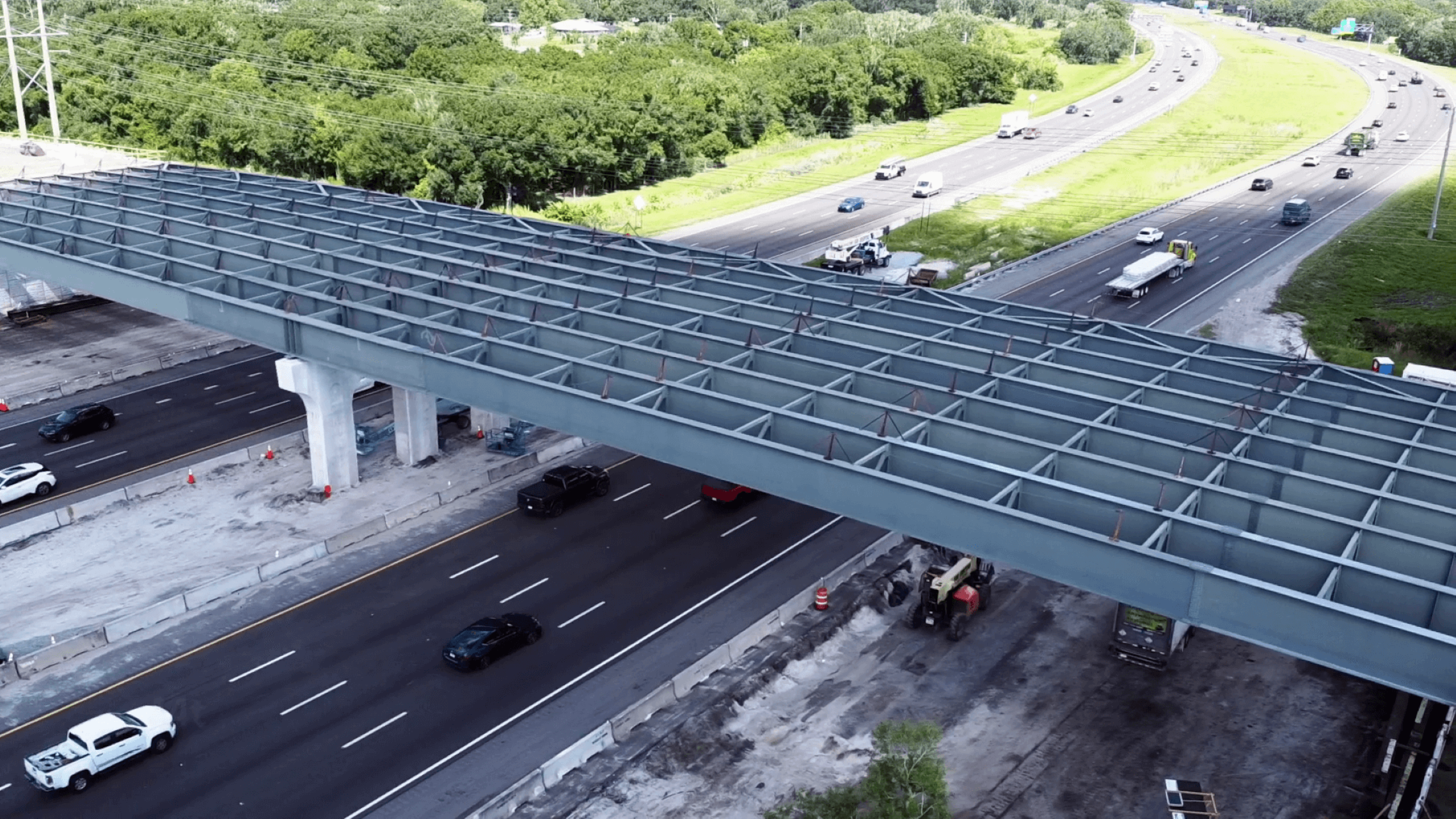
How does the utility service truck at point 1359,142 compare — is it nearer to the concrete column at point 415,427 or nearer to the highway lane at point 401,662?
the highway lane at point 401,662

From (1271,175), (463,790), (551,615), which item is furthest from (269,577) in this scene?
(1271,175)

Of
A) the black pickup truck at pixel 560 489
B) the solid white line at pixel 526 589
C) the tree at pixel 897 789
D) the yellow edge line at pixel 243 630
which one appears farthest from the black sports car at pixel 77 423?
the tree at pixel 897 789

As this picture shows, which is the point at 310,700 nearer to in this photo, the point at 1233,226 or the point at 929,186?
the point at 929,186

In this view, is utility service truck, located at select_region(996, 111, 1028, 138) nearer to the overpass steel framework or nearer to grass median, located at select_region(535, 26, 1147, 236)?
grass median, located at select_region(535, 26, 1147, 236)

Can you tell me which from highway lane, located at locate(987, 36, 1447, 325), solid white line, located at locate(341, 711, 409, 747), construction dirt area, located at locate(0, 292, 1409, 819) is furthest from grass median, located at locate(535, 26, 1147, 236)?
solid white line, located at locate(341, 711, 409, 747)

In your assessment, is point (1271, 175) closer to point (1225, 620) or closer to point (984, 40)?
point (984, 40)

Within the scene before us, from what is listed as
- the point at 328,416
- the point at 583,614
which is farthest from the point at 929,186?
the point at 583,614
